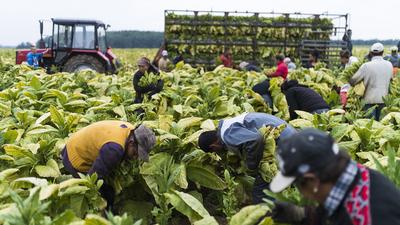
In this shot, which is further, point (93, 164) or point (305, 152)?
point (93, 164)

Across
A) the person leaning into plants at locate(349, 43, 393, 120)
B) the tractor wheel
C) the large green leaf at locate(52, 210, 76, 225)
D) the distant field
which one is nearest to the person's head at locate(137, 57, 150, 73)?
the person leaning into plants at locate(349, 43, 393, 120)

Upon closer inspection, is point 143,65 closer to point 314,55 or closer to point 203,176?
point 203,176

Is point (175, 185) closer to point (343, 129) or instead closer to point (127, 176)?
point (127, 176)

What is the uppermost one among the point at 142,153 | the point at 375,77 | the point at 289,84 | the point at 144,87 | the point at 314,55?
the point at 314,55

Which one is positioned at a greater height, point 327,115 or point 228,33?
point 228,33

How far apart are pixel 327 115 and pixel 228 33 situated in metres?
10.4

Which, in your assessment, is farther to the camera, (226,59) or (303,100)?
(226,59)

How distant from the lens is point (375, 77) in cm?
634

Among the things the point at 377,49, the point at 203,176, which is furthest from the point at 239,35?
the point at 203,176

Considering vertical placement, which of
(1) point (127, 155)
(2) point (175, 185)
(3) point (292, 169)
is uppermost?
(3) point (292, 169)

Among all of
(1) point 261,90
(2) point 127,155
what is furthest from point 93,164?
(1) point 261,90

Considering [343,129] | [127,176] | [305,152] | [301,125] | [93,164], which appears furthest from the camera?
[301,125]

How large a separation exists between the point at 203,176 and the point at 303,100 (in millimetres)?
2129

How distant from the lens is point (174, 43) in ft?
48.6
